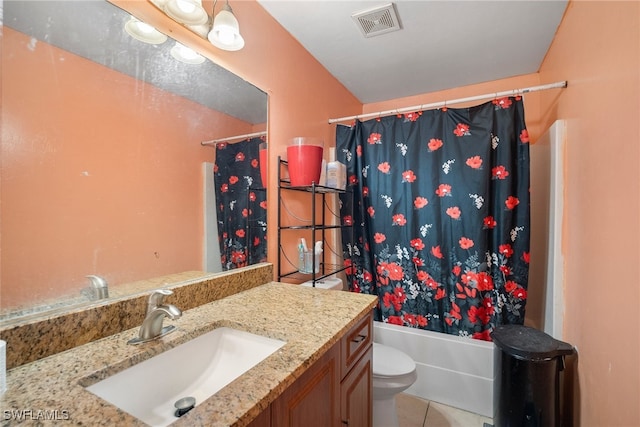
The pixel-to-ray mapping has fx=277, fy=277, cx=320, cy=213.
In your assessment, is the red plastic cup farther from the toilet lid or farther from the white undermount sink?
the toilet lid

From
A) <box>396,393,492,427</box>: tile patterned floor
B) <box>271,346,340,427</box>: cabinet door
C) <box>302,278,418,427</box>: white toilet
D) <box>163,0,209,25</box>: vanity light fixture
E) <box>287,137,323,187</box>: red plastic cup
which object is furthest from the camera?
<box>396,393,492,427</box>: tile patterned floor

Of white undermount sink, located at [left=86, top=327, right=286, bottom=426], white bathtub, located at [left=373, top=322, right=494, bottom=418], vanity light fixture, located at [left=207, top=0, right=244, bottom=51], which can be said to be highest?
vanity light fixture, located at [left=207, top=0, right=244, bottom=51]

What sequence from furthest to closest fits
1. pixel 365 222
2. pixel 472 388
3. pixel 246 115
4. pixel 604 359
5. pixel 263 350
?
pixel 365 222 < pixel 472 388 < pixel 246 115 < pixel 604 359 < pixel 263 350

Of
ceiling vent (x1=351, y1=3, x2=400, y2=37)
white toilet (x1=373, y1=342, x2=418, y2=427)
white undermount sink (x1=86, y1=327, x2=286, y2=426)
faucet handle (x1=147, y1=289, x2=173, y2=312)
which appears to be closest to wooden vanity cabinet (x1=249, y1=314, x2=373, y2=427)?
white undermount sink (x1=86, y1=327, x2=286, y2=426)

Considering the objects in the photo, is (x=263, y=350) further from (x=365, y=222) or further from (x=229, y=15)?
(x=365, y=222)

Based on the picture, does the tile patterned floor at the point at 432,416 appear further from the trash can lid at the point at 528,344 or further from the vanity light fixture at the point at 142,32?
the vanity light fixture at the point at 142,32

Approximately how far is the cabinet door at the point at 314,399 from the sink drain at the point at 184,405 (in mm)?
278

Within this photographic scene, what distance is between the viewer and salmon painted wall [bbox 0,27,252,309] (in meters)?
0.68

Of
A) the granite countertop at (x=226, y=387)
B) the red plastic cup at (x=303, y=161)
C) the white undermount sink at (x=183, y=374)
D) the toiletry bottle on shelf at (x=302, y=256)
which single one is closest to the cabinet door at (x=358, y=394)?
the granite countertop at (x=226, y=387)

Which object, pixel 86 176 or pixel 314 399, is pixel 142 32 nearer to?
pixel 86 176

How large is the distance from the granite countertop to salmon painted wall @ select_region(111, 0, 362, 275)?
0.57 m

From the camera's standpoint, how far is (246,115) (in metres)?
1.37

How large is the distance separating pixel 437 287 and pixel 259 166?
4.72 feet

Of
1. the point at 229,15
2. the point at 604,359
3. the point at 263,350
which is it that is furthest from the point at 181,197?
the point at 604,359
